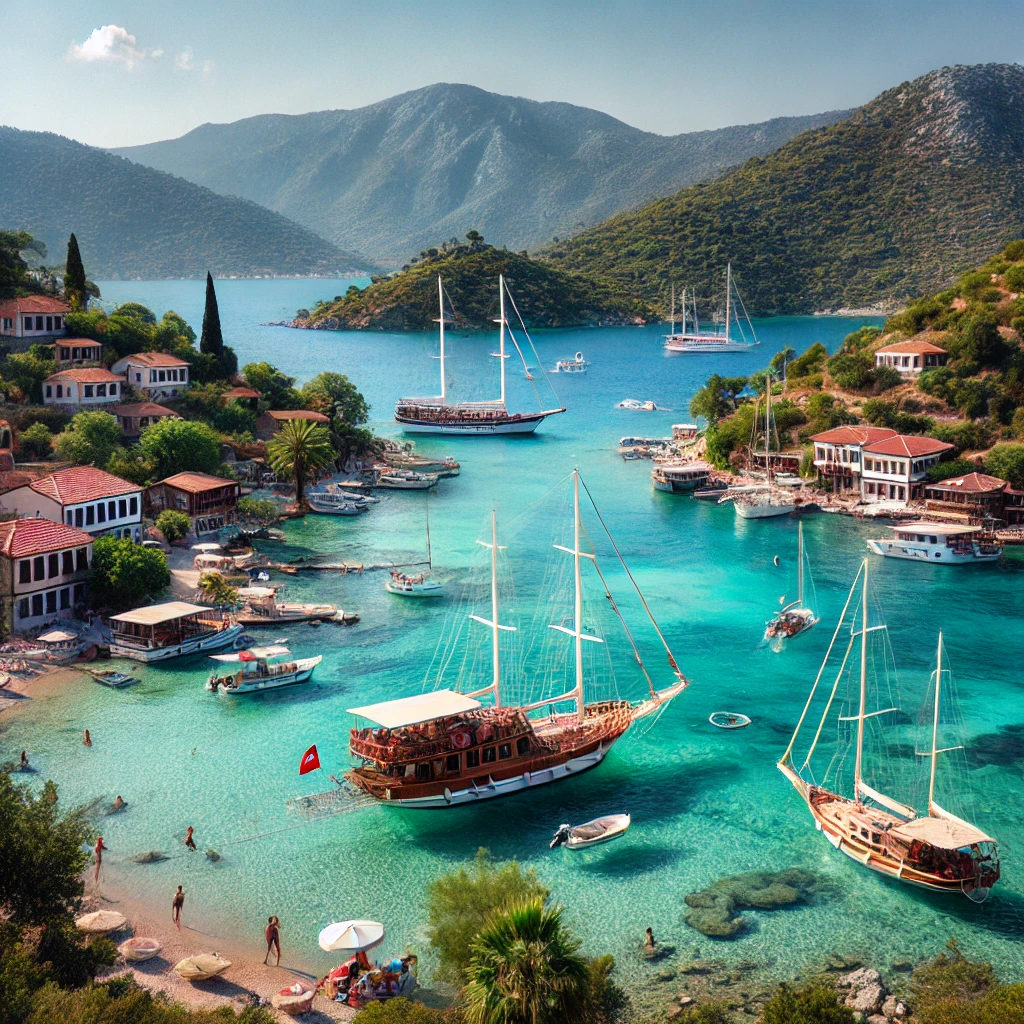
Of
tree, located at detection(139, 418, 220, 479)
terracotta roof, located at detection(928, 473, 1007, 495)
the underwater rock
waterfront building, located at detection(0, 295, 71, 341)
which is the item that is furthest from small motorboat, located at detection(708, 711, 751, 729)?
waterfront building, located at detection(0, 295, 71, 341)

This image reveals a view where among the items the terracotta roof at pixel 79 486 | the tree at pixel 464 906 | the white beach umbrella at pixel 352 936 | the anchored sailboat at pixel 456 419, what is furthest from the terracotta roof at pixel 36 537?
the anchored sailboat at pixel 456 419

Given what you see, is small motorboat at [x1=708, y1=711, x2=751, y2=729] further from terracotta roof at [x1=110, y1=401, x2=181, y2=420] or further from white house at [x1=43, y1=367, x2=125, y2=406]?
white house at [x1=43, y1=367, x2=125, y2=406]

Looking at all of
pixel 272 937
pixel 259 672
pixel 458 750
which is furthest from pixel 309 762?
pixel 259 672

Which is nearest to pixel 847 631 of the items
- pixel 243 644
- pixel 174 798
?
pixel 243 644

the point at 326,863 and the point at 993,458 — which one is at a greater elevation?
the point at 993,458

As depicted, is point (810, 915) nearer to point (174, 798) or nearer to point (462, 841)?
point (462, 841)

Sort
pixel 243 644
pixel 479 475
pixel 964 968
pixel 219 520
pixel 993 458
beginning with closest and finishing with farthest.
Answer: pixel 964 968, pixel 243 644, pixel 219 520, pixel 993 458, pixel 479 475

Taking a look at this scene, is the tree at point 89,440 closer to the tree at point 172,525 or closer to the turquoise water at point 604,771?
the tree at point 172,525
